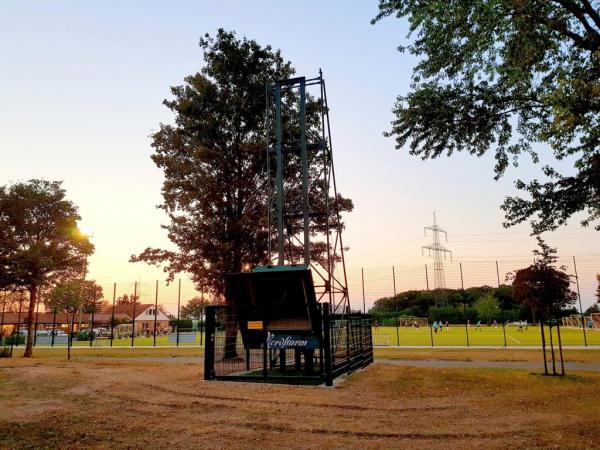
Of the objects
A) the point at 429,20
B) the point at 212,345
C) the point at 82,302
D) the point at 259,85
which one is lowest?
the point at 212,345

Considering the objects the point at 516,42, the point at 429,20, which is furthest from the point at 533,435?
the point at 429,20

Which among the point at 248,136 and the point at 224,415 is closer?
the point at 224,415

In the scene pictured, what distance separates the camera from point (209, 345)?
1227 centimetres

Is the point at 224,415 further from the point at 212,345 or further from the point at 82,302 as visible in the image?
the point at 82,302

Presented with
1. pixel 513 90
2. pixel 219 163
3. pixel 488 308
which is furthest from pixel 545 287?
pixel 488 308

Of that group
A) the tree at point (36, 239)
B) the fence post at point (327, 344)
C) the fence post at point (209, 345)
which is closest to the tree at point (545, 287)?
the fence post at point (327, 344)

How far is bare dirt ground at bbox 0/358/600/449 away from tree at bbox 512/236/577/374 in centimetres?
215

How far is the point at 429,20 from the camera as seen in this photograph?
34.0 ft

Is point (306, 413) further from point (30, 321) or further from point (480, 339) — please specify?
point (480, 339)

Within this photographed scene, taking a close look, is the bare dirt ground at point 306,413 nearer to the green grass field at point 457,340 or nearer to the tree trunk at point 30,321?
the tree trunk at point 30,321

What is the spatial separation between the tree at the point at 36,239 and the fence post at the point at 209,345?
16.1 meters

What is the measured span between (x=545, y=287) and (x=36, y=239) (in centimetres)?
2596

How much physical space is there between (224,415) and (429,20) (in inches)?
377

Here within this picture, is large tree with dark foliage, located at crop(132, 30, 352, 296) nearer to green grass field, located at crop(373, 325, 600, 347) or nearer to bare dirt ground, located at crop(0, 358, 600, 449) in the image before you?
bare dirt ground, located at crop(0, 358, 600, 449)
